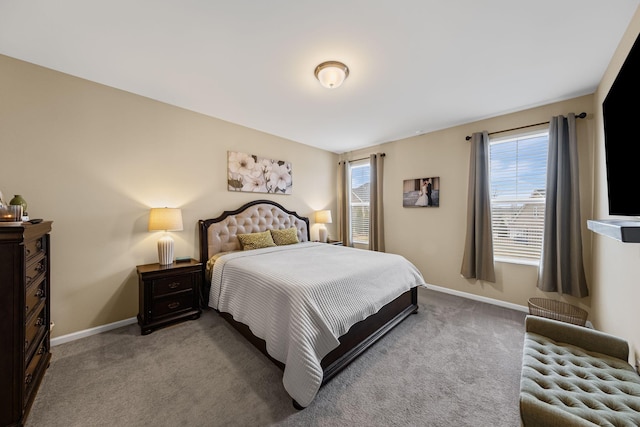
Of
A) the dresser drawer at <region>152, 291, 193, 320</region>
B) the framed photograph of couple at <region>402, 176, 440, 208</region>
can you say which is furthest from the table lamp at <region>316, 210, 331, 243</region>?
the dresser drawer at <region>152, 291, 193, 320</region>

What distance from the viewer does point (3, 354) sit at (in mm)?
1253

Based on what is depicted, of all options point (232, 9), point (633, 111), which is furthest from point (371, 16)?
point (633, 111)

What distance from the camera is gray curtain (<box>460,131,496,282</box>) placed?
125 inches

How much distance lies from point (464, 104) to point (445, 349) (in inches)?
112

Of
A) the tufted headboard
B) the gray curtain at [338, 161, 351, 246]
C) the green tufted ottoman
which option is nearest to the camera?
the green tufted ottoman

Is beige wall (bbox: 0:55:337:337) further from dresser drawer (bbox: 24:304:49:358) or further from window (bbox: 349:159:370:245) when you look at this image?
window (bbox: 349:159:370:245)

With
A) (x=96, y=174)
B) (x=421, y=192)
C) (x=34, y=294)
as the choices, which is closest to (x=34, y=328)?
(x=34, y=294)

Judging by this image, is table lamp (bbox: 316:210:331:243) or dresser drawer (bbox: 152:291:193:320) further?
table lamp (bbox: 316:210:331:243)

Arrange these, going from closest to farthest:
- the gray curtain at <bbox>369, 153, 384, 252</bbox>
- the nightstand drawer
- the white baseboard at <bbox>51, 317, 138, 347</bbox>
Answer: the white baseboard at <bbox>51, 317, 138, 347</bbox> < the nightstand drawer < the gray curtain at <bbox>369, 153, 384, 252</bbox>

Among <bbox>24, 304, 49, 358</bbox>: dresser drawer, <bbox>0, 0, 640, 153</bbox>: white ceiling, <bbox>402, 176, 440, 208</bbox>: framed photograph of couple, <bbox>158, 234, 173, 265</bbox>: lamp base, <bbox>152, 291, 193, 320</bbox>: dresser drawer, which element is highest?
<bbox>0, 0, 640, 153</bbox>: white ceiling

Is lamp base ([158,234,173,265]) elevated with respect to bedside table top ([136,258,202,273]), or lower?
elevated

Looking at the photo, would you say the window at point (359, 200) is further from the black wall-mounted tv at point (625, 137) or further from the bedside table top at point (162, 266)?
the black wall-mounted tv at point (625, 137)

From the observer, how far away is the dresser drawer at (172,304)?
2.47m

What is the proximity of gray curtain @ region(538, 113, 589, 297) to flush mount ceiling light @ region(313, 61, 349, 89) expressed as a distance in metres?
2.60
